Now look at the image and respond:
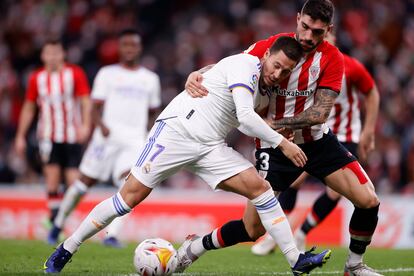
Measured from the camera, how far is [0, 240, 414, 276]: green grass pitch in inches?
277

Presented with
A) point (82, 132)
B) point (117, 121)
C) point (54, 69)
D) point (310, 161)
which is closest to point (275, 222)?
point (310, 161)

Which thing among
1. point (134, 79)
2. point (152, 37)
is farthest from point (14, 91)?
point (134, 79)

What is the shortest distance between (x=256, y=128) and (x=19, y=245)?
4429mm

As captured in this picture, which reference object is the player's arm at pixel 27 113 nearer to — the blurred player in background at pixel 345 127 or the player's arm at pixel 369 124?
the blurred player in background at pixel 345 127

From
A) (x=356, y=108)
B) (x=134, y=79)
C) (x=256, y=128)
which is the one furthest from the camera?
(x=134, y=79)

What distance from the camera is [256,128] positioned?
6.09 metres

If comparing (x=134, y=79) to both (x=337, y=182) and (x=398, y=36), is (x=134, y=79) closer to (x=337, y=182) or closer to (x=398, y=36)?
(x=337, y=182)

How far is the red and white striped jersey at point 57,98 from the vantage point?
11.1 meters

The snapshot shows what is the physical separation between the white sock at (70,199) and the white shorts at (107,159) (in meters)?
0.17

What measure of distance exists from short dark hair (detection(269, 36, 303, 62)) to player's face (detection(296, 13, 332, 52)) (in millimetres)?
136

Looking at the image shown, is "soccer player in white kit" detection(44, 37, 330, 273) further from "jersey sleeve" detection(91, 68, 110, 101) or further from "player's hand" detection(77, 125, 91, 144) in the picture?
"player's hand" detection(77, 125, 91, 144)

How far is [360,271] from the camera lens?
6.60 metres

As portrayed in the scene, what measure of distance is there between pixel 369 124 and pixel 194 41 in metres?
9.48

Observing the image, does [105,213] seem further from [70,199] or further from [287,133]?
[70,199]
